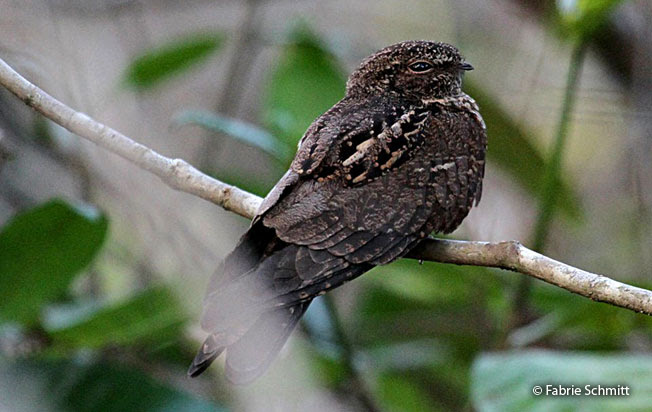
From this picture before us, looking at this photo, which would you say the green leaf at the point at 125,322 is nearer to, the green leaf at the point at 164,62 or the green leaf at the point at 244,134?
the green leaf at the point at 244,134

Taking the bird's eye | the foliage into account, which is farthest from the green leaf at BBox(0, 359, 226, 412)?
the bird's eye

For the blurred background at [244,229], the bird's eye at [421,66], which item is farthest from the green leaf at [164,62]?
the bird's eye at [421,66]

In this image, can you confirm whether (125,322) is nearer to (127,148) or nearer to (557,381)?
(127,148)

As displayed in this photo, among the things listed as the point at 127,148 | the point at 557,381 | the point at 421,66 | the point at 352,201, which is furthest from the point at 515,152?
the point at 127,148

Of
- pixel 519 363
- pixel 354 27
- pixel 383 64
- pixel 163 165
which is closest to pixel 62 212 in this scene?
pixel 163 165

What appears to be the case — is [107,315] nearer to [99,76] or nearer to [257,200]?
[257,200]

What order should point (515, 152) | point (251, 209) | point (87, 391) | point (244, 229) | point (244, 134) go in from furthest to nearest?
point (244, 229) → point (515, 152) → point (87, 391) → point (244, 134) → point (251, 209)
